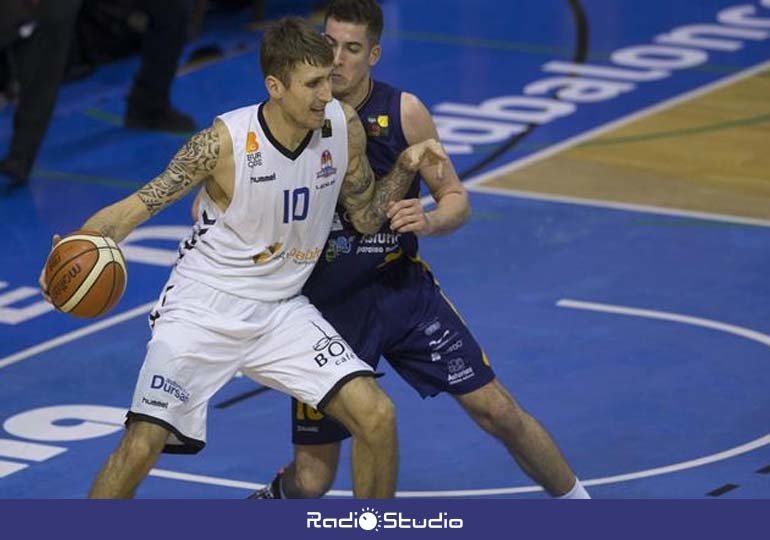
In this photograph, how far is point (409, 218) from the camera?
7840mm

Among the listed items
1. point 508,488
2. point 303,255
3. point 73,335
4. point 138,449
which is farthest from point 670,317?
point 138,449

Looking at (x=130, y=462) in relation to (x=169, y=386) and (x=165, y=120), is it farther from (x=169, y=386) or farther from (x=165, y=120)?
(x=165, y=120)

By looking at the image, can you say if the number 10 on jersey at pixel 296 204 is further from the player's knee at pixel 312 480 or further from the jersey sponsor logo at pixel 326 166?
the player's knee at pixel 312 480

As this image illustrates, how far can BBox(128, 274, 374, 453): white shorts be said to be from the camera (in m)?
7.69

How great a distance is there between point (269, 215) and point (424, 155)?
0.64 m

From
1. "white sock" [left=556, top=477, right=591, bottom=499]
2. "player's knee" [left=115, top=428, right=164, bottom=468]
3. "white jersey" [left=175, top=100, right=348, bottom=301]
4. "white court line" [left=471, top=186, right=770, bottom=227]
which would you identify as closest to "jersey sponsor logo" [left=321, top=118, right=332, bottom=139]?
"white jersey" [left=175, top=100, right=348, bottom=301]

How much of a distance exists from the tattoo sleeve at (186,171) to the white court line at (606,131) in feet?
18.9

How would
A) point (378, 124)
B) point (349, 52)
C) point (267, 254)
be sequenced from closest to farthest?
point (267, 254) < point (349, 52) < point (378, 124)

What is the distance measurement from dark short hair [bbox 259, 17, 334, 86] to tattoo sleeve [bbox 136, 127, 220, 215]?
34 centimetres

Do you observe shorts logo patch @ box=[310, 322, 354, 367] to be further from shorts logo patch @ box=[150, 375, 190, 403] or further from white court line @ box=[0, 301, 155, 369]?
white court line @ box=[0, 301, 155, 369]

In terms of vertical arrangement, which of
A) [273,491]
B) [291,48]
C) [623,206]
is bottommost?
[623,206]
